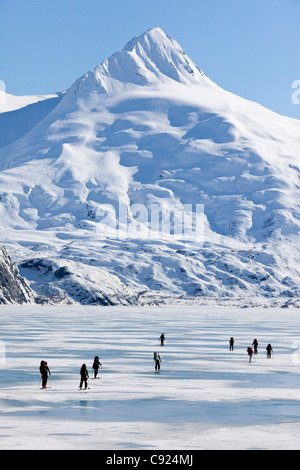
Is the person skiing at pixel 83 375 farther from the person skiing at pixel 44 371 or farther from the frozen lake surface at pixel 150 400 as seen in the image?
the person skiing at pixel 44 371

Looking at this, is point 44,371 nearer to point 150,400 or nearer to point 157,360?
point 150,400

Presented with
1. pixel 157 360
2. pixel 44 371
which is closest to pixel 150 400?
pixel 44 371

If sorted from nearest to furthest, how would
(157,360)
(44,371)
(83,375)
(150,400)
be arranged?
(150,400)
(83,375)
(44,371)
(157,360)

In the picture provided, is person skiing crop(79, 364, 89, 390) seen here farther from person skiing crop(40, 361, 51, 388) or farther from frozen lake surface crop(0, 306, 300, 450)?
person skiing crop(40, 361, 51, 388)

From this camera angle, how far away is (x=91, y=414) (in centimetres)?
3481

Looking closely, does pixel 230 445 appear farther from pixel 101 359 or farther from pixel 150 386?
pixel 101 359

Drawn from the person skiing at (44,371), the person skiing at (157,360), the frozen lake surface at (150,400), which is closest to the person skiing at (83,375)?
the frozen lake surface at (150,400)

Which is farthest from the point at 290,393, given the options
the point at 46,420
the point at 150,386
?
the point at 46,420

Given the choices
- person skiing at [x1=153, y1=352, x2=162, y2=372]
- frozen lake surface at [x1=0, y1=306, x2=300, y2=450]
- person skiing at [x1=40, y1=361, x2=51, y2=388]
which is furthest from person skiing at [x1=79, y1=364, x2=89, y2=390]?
person skiing at [x1=153, y1=352, x2=162, y2=372]

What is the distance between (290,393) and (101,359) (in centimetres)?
2081

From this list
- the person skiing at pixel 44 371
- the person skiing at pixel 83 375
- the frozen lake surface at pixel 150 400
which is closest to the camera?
the frozen lake surface at pixel 150 400

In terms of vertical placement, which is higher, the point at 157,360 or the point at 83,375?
the point at 157,360
